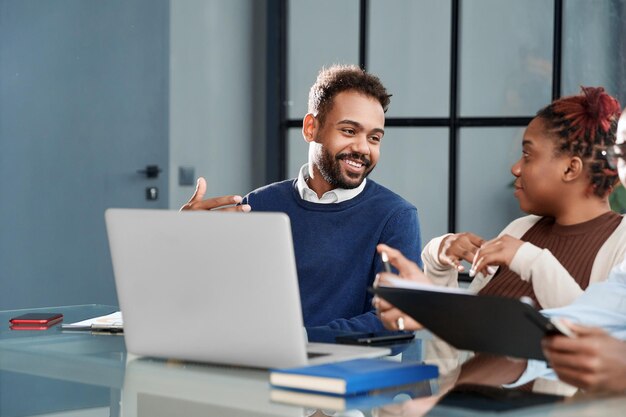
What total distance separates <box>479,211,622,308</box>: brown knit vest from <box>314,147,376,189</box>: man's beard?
0.52 meters

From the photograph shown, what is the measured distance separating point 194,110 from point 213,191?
1.34 ft

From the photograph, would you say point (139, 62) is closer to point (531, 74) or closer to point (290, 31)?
point (290, 31)

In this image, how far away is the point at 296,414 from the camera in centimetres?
151

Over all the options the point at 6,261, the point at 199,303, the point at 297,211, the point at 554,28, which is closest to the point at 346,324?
the point at 297,211

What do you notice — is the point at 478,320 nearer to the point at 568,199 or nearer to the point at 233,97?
the point at 568,199

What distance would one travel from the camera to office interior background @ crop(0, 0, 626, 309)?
14.7ft

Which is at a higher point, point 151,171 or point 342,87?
point 342,87

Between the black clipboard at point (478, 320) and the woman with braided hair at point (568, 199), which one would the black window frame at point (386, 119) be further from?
the black clipboard at point (478, 320)

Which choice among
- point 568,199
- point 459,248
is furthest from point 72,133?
point 568,199

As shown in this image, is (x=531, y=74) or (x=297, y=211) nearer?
(x=297, y=211)

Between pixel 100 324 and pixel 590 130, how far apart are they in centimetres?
108

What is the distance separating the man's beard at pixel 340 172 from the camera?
8.89ft

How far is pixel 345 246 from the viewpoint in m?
2.66

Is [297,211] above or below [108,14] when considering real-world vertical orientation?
below
